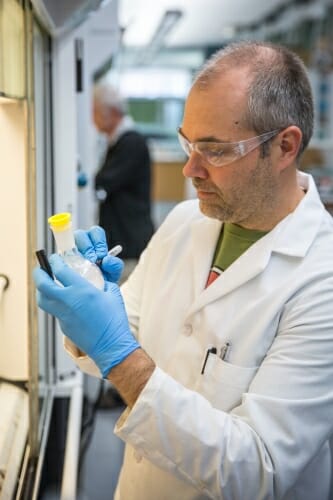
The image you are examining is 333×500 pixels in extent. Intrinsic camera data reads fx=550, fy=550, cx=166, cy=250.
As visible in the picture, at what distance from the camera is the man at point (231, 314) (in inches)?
36.2

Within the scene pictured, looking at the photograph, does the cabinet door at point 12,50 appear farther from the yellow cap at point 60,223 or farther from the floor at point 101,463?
the floor at point 101,463

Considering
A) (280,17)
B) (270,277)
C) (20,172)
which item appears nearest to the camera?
(270,277)

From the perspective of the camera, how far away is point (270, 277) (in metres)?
1.12

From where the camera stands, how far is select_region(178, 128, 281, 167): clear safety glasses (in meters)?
1.09

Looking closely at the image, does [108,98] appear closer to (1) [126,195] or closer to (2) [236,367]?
(1) [126,195]

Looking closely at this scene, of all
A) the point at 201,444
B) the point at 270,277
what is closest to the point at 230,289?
the point at 270,277

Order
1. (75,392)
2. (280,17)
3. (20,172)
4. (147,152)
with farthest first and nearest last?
(280,17)
(147,152)
(75,392)
(20,172)

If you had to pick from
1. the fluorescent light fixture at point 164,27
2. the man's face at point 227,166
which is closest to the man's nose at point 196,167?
the man's face at point 227,166

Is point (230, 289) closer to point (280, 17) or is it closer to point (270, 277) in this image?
point (270, 277)

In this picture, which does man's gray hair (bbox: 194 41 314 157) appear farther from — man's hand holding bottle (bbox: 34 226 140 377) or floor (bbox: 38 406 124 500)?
floor (bbox: 38 406 124 500)

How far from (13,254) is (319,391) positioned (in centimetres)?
74

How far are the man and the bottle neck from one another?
0.02 m

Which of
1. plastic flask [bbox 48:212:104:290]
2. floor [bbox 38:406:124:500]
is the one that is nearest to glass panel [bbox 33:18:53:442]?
plastic flask [bbox 48:212:104:290]

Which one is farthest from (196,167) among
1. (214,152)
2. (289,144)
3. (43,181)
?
(43,181)
